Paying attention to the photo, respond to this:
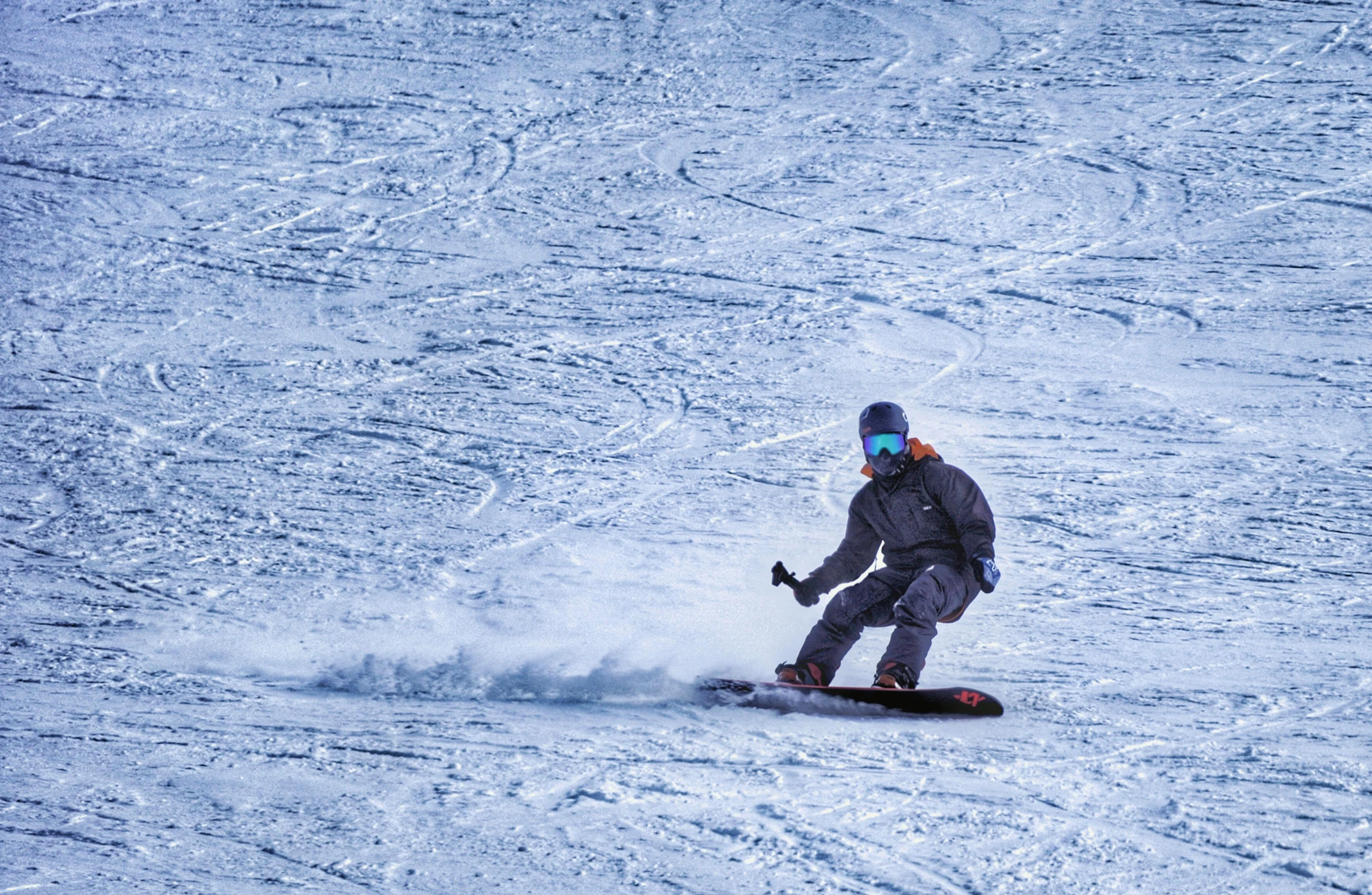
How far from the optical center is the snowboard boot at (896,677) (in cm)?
469

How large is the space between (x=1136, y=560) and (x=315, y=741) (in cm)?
352

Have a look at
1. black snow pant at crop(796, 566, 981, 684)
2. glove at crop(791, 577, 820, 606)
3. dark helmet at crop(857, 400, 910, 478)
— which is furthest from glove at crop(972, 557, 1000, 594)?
glove at crop(791, 577, 820, 606)

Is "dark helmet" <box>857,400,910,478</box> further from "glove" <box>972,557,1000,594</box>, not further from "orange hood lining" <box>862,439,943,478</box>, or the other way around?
"glove" <box>972,557,1000,594</box>

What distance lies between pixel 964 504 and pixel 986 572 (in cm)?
31

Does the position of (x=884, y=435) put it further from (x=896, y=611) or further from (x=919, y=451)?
(x=896, y=611)

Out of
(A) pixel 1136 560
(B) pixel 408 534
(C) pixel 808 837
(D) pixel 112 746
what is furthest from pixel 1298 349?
(D) pixel 112 746

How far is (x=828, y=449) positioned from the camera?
7.47 meters

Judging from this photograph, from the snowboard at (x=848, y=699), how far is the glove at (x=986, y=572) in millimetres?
345

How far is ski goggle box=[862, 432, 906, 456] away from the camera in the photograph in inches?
189

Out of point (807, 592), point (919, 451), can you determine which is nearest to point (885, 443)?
point (919, 451)

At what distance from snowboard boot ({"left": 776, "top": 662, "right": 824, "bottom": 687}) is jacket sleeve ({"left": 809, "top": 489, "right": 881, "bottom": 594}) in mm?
311

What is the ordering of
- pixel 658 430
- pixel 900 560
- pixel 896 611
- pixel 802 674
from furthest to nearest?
pixel 658 430 < pixel 900 560 < pixel 802 674 < pixel 896 611

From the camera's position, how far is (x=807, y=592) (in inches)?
200

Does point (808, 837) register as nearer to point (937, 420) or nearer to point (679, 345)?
point (937, 420)
